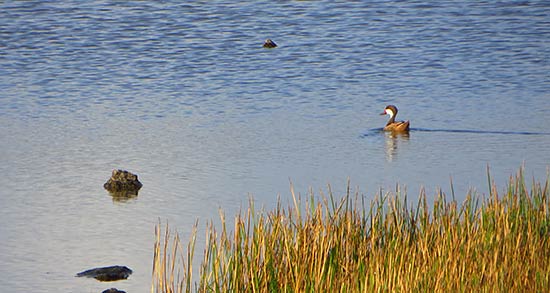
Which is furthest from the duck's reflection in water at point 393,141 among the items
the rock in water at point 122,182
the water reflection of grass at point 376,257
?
the water reflection of grass at point 376,257

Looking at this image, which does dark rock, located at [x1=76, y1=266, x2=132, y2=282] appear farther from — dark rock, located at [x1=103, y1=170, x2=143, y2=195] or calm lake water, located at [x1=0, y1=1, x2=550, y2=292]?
dark rock, located at [x1=103, y1=170, x2=143, y2=195]

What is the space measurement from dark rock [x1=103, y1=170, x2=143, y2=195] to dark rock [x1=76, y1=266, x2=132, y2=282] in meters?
2.27

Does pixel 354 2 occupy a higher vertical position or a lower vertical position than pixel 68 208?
higher

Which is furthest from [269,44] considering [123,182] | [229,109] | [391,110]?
[123,182]

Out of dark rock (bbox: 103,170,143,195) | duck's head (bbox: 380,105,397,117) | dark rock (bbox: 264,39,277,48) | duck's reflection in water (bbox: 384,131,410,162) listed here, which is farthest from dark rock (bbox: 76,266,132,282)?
dark rock (bbox: 264,39,277,48)

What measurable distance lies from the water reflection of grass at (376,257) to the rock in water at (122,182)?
11.0ft

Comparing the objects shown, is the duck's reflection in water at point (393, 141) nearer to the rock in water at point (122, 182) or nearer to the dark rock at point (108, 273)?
the rock in water at point (122, 182)

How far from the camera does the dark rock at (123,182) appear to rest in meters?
10.2

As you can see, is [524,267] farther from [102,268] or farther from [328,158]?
[328,158]

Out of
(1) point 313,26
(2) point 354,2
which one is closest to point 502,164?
(1) point 313,26

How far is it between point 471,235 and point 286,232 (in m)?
1.06

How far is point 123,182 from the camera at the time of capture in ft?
33.6

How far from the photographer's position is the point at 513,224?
7141mm

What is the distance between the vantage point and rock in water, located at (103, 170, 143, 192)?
33.6 ft
